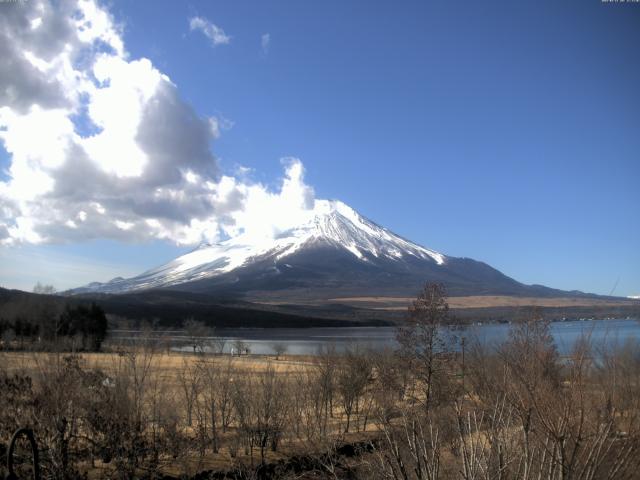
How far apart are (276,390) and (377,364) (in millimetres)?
12809

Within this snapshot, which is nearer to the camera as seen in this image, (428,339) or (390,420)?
(390,420)

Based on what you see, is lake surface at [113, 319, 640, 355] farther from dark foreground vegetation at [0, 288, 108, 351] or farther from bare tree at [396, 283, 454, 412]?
dark foreground vegetation at [0, 288, 108, 351]

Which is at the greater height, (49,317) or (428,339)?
(428,339)

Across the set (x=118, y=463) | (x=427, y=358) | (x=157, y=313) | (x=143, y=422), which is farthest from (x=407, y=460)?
(x=157, y=313)

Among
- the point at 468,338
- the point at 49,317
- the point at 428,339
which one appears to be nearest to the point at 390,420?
the point at 428,339

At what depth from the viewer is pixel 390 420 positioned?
1513cm

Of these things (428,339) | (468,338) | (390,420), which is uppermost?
(428,339)

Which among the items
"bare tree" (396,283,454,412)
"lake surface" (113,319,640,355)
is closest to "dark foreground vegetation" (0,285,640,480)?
"bare tree" (396,283,454,412)

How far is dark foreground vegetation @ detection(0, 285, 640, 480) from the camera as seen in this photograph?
17.5 feet

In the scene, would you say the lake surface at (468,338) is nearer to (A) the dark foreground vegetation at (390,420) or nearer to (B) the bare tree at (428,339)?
(A) the dark foreground vegetation at (390,420)

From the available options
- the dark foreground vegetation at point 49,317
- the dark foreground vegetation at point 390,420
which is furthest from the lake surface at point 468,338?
the dark foreground vegetation at point 49,317

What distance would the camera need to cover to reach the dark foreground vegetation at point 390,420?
532 centimetres

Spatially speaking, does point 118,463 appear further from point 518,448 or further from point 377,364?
point 377,364

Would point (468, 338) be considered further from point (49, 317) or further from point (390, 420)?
point (49, 317)
